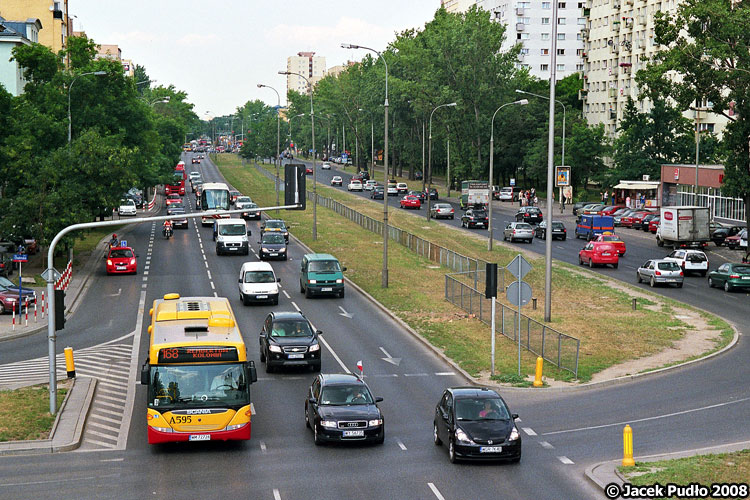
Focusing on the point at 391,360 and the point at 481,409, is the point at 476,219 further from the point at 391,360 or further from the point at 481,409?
the point at 481,409

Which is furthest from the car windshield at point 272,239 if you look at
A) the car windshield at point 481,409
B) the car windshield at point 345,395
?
→ the car windshield at point 481,409

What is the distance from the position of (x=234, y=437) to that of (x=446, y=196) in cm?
9863

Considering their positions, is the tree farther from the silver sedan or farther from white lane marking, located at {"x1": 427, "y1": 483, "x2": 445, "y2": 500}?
white lane marking, located at {"x1": 427, "y1": 483, "x2": 445, "y2": 500}

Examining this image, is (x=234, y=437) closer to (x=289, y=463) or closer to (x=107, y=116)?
(x=289, y=463)

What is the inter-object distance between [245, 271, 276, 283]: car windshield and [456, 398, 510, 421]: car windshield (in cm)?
2329

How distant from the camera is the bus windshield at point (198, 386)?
21.0m

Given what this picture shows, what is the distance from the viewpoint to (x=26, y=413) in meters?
24.3

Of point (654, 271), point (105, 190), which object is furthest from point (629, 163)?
point (105, 190)

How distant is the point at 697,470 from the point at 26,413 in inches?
625

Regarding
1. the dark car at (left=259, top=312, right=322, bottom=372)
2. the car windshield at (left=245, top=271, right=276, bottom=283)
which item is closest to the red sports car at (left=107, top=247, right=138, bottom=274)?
the car windshield at (left=245, top=271, right=276, bottom=283)

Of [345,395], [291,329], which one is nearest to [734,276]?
[291,329]

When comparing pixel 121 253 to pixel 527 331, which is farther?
pixel 121 253

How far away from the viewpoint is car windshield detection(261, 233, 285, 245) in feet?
196

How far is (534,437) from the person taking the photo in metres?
22.7
